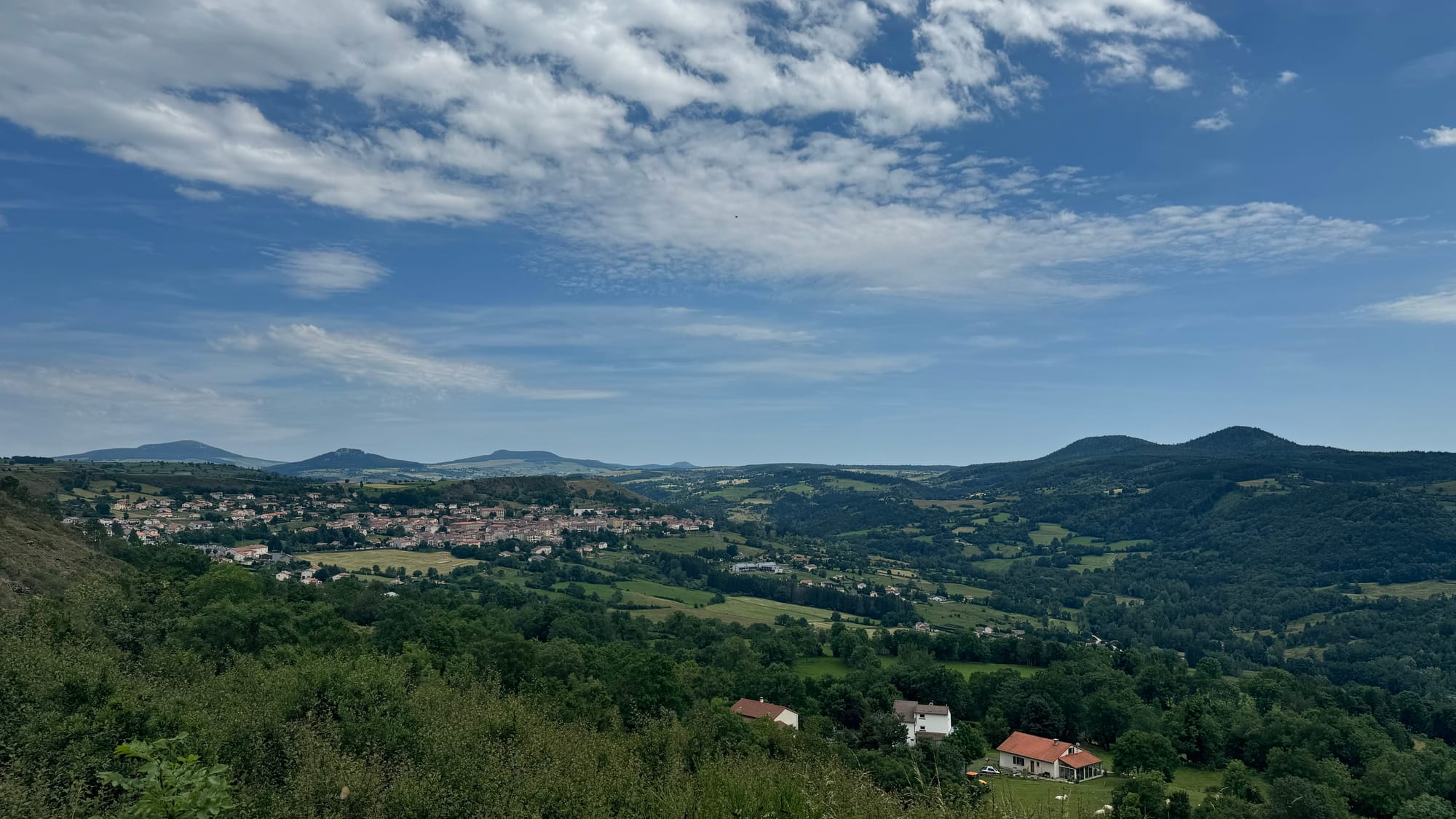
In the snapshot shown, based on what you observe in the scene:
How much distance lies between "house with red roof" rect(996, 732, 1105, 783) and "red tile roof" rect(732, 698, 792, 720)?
1544cm

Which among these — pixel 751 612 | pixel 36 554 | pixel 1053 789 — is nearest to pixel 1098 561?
pixel 751 612

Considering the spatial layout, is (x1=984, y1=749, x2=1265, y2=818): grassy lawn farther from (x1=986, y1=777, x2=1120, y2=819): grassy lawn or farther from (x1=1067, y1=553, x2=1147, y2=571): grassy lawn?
(x1=1067, y1=553, x2=1147, y2=571): grassy lawn

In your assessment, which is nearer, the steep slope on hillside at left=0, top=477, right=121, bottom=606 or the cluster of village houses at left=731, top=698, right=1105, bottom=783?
the steep slope on hillside at left=0, top=477, right=121, bottom=606

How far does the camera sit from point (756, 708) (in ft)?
157

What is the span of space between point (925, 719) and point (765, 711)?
601 inches

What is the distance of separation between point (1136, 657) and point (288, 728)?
72.7 m

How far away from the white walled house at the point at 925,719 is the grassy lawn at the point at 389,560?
69.9 meters

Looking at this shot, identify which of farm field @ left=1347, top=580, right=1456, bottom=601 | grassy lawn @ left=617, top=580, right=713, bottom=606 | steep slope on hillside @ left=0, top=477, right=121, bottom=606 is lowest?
farm field @ left=1347, top=580, right=1456, bottom=601

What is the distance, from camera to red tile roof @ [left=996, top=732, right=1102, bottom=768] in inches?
1806

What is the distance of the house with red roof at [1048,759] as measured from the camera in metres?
45.5

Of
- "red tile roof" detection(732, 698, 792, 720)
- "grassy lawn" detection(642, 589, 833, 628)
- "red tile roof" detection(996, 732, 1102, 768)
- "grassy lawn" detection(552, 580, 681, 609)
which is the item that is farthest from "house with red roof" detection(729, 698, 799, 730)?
"grassy lawn" detection(552, 580, 681, 609)

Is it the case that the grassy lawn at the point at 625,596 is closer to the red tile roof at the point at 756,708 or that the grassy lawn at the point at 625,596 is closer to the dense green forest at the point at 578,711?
the dense green forest at the point at 578,711

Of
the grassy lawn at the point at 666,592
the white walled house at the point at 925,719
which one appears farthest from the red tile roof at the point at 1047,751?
the grassy lawn at the point at 666,592

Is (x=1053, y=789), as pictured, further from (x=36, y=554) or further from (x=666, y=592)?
(x=666, y=592)
